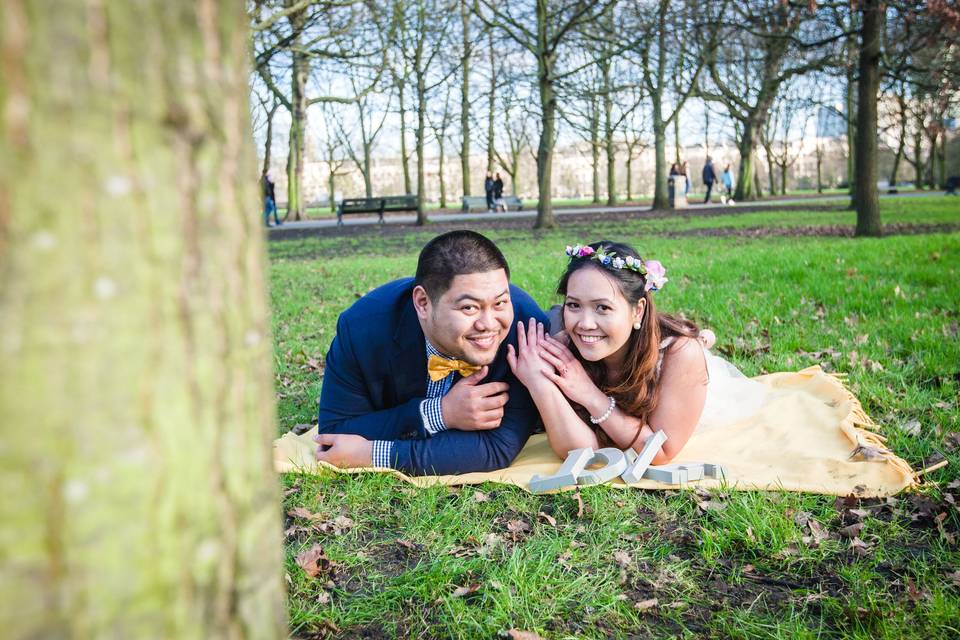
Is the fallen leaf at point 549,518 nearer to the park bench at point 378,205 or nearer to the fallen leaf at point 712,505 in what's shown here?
the fallen leaf at point 712,505

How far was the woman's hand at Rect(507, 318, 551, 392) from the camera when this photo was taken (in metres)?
3.89

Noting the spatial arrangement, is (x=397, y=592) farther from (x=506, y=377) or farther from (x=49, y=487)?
(x=49, y=487)

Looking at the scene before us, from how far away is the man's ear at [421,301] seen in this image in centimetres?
386

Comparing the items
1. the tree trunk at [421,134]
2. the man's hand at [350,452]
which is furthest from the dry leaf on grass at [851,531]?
the tree trunk at [421,134]

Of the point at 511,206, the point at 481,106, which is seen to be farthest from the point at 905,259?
the point at 511,206

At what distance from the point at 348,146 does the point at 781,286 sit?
3883 centimetres

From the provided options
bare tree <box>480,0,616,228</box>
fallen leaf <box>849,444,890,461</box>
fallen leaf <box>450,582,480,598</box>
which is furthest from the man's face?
bare tree <box>480,0,616,228</box>

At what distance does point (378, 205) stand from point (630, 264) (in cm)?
2345

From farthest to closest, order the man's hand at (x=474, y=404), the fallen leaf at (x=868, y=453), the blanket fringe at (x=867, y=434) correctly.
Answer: the man's hand at (x=474, y=404)
the fallen leaf at (x=868, y=453)
the blanket fringe at (x=867, y=434)

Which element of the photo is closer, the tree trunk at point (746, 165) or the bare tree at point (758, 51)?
the bare tree at point (758, 51)

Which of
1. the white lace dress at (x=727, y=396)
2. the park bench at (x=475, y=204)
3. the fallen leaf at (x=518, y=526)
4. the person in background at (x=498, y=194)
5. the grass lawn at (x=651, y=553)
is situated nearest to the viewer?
the grass lawn at (x=651, y=553)

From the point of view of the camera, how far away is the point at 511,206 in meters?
36.3

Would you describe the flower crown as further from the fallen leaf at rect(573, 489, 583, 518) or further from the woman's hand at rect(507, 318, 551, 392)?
the fallen leaf at rect(573, 489, 583, 518)

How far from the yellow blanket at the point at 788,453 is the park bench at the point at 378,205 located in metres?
22.5
